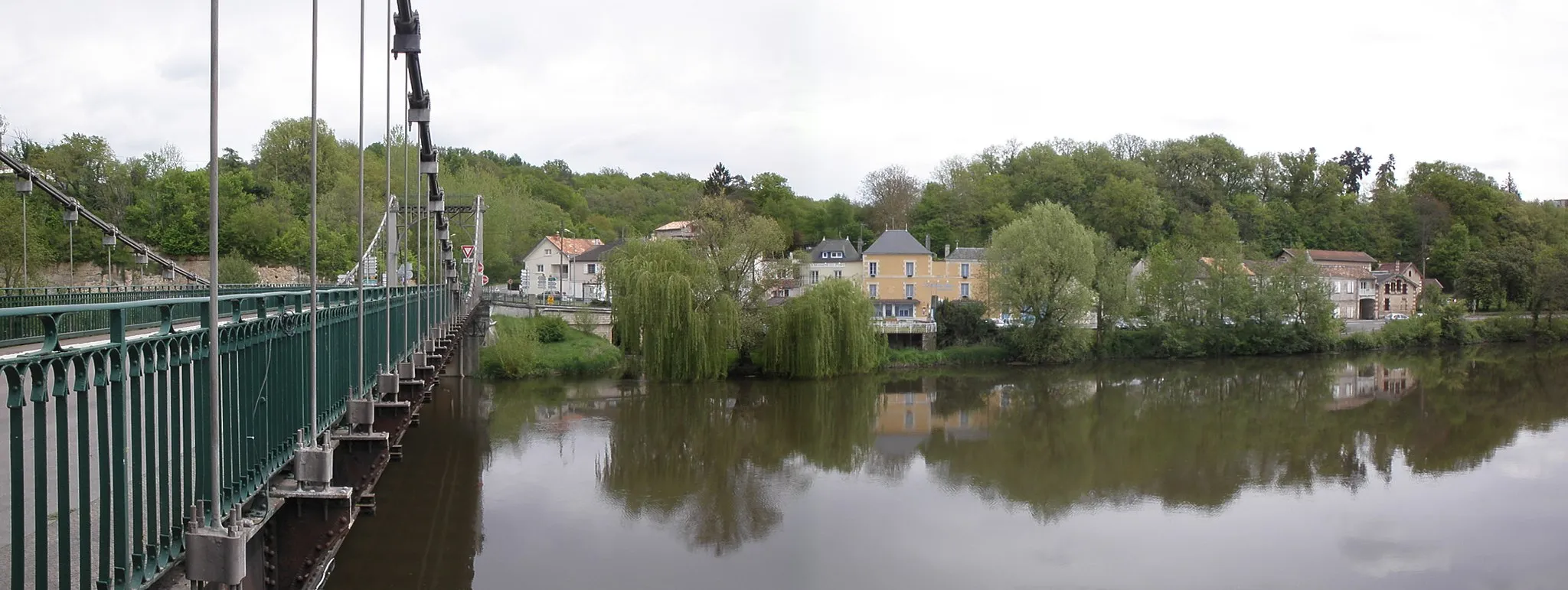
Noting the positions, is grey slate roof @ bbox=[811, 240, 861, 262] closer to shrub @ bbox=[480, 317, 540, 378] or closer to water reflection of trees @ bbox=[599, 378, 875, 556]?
water reflection of trees @ bbox=[599, 378, 875, 556]

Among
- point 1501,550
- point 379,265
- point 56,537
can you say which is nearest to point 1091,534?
point 1501,550

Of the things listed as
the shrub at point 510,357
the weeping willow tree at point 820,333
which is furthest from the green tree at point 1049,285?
the shrub at point 510,357

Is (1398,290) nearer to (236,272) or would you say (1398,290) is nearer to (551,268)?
(551,268)

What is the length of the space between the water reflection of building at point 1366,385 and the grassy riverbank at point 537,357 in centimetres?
2427

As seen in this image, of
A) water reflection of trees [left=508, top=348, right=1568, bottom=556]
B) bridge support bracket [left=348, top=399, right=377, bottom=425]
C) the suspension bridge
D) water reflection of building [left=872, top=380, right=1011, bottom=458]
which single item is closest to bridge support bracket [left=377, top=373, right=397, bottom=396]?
the suspension bridge

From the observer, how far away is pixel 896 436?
89.4 feet

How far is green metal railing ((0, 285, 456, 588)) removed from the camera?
3.68 meters

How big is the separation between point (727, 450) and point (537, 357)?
13765 mm

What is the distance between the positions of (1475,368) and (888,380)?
27.1 meters

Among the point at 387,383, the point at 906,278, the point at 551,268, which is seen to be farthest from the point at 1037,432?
the point at 551,268

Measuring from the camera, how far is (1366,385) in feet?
128

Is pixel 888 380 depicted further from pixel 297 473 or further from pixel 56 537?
pixel 56 537

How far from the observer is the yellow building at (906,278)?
52.0 m

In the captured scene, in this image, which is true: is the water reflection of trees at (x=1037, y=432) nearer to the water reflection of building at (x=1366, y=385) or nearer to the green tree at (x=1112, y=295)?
the water reflection of building at (x=1366, y=385)
